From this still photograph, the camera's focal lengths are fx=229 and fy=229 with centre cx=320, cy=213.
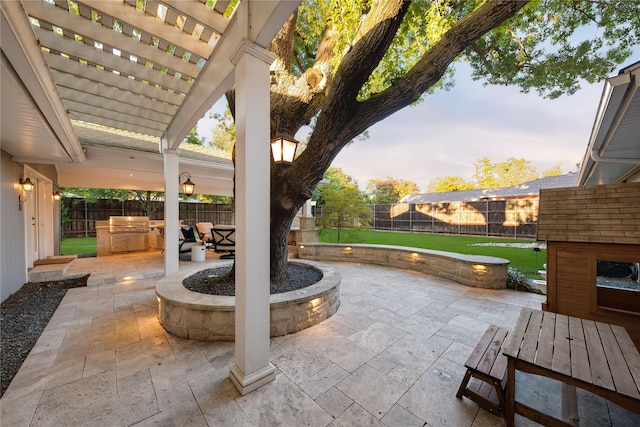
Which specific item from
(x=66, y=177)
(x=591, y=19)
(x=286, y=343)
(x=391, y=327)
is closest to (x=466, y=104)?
(x=591, y=19)

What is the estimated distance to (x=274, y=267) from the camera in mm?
3893

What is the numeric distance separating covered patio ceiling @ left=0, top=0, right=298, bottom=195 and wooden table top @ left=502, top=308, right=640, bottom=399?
9.94 ft

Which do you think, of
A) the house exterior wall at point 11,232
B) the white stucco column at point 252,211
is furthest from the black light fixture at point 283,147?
the house exterior wall at point 11,232

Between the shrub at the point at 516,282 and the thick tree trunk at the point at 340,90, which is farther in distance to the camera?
the shrub at the point at 516,282

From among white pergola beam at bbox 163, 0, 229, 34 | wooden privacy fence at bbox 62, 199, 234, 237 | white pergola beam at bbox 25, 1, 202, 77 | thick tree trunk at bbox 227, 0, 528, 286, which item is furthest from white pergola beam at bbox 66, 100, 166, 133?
wooden privacy fence at bbox 62, 199, 234, 237

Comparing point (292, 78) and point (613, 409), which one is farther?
point (292, 78)

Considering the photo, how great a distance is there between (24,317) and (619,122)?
8.24 meters

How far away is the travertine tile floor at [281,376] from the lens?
1748 mm

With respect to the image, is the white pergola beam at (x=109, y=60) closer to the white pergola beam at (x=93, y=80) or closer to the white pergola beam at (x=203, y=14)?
the white pergola beam at (x=93, y=80)

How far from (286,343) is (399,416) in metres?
1.43

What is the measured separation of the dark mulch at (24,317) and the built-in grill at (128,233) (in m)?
3.13

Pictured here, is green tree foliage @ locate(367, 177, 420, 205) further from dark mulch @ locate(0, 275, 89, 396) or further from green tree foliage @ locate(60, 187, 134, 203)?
dark mulch @ locate(0, 275, 89, 396)

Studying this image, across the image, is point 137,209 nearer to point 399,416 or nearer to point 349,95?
point 349,95

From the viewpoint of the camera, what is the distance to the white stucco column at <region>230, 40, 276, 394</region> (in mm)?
1917
